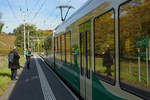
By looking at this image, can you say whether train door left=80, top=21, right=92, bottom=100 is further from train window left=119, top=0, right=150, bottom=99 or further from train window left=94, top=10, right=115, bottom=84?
train window left=119, top=0, right=150, bottom=99

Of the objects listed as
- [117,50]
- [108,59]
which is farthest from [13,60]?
[117,50]

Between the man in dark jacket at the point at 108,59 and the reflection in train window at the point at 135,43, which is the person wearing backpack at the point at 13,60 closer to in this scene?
the man in dark jacket at the point at 108,59

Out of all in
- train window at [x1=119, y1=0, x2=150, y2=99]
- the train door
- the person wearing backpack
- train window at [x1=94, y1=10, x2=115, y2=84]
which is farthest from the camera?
the person wearing backpack

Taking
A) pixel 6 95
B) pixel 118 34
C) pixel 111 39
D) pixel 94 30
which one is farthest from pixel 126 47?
pixel 6 95

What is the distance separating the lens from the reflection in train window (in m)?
3.22

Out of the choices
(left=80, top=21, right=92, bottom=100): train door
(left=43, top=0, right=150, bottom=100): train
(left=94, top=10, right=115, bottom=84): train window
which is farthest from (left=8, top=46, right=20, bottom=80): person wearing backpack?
(left=94, top=10, right=115, bottom=84): train window

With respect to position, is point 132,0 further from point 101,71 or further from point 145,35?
point 101,71

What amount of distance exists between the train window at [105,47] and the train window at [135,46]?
41 cm

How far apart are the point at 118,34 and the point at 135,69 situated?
2.48 feet

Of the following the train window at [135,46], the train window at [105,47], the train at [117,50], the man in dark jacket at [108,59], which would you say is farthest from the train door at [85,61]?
the train window at [135,46]

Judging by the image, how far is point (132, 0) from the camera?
3525 millimetres

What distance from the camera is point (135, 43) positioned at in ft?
11.4

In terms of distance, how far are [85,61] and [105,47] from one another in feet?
5.97

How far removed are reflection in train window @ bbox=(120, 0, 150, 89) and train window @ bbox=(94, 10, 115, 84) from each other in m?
0.43
